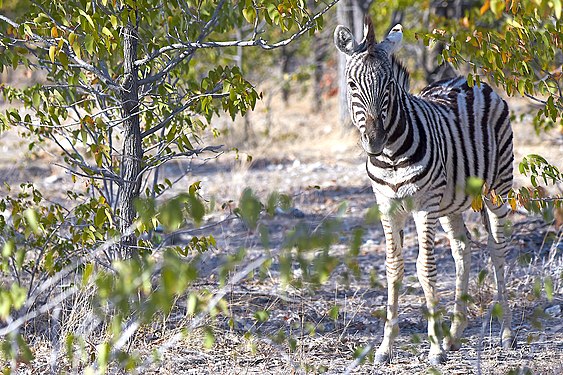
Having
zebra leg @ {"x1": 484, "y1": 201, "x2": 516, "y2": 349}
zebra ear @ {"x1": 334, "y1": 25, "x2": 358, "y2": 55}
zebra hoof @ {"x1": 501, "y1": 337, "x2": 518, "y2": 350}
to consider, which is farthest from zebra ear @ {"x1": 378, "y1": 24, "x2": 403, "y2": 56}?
zebra hoof @ {"x1": 501, "y1": 337, "x2": 518, "y2": 350}

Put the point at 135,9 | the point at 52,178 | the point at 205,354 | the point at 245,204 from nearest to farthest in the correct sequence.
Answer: the point at 245,204 → the point at 135,9 → the point at 205,354 → the point at 52,178

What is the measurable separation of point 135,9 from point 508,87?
2278mm

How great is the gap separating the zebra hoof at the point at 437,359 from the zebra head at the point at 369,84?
1383mm

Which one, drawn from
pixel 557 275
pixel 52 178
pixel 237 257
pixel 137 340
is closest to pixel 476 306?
Answer: pixel 557 275

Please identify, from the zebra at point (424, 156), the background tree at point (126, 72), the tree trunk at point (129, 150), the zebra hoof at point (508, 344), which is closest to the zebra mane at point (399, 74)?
the zebra at point (424, 156)

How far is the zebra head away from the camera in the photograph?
4.87 m

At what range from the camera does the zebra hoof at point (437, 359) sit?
203 inches

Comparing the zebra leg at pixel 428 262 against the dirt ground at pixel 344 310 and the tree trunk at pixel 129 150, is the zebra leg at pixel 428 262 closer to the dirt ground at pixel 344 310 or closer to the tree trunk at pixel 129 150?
the dirt ground at pixel 344 310

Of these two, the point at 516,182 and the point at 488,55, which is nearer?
the point at 488,55

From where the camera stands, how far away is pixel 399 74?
5.41 metres

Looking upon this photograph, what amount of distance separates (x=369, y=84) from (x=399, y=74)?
0.58 meters

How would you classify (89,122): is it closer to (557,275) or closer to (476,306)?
(476,306)

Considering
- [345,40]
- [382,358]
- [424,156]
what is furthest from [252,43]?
[382,358]

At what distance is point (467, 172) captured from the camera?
5.61m
